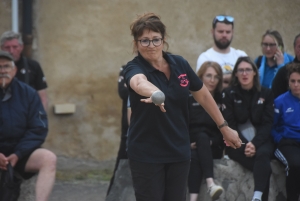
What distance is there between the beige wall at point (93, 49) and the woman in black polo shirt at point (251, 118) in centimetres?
267

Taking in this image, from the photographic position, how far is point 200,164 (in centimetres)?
679

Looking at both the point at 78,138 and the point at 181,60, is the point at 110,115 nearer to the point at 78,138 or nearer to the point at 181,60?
the point at 78,138

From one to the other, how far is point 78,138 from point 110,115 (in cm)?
57

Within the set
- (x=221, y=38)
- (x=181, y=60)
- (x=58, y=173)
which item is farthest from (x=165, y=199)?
(x=58, y=173)

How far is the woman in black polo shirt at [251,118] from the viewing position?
6820mm

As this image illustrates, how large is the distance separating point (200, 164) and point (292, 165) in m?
0.93

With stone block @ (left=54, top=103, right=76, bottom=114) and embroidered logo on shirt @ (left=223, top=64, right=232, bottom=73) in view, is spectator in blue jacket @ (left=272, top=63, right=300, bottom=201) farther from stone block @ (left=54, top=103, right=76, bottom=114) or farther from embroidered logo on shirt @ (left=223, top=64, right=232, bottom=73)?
stone block @ (left=54, top=103, right=76, bottom=114)

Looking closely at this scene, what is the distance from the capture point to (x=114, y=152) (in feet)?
32.3

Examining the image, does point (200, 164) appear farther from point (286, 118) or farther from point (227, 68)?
point (227, 68)

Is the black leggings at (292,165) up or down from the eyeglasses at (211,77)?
down

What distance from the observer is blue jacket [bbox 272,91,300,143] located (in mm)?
7020

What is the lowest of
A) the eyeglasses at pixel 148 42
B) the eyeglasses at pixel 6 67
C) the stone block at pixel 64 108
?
the stone block at pixel 64 108

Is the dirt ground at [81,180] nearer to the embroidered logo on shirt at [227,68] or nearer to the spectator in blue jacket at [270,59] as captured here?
the embroidered logo on shirt at [227,68]

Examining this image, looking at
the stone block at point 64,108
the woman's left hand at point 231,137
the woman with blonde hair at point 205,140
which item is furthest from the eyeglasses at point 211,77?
the stone block at point 64,108
